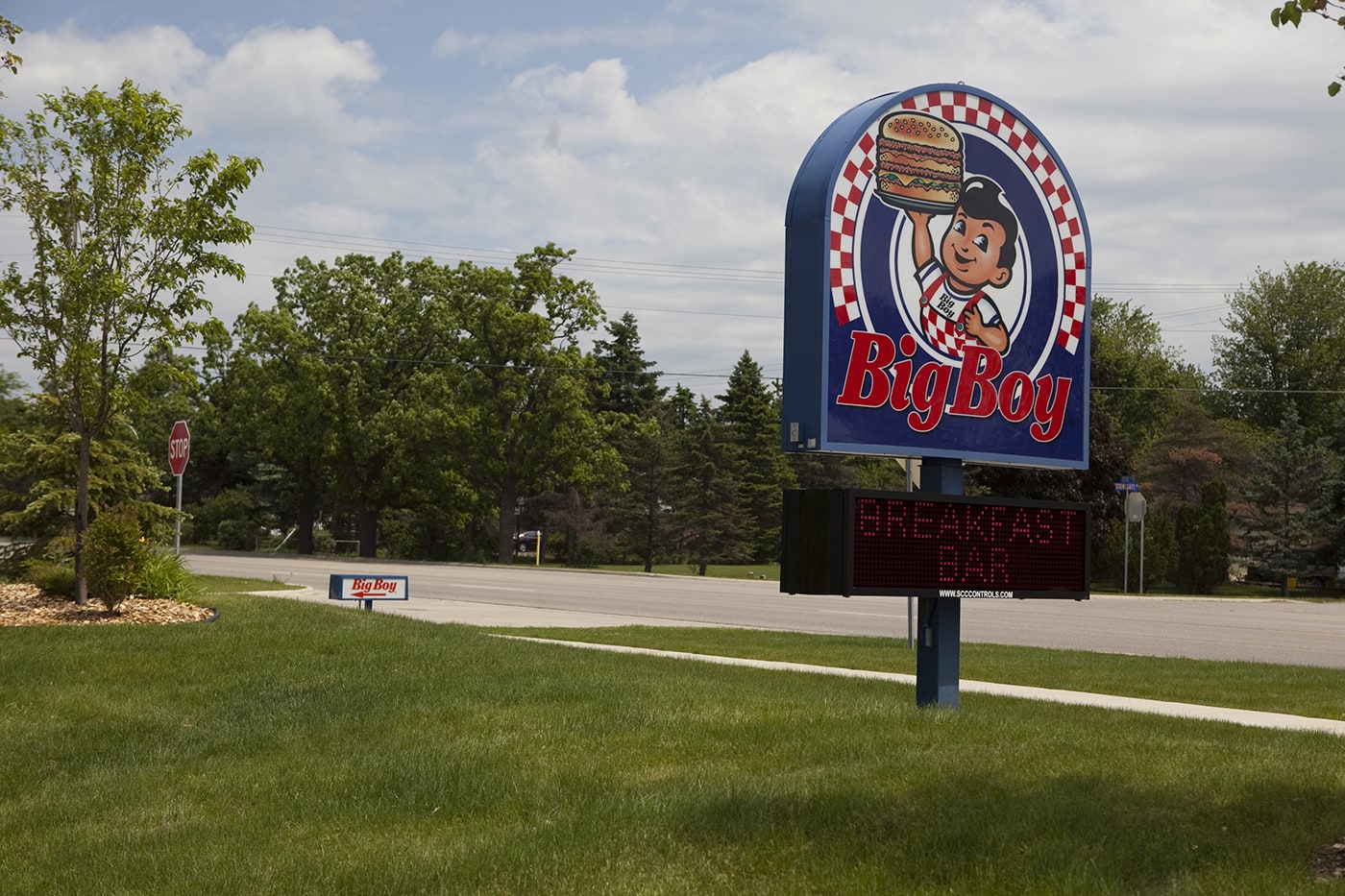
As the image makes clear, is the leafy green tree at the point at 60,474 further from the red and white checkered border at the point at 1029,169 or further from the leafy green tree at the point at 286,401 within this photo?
the leafy green tree at the point at 286,401

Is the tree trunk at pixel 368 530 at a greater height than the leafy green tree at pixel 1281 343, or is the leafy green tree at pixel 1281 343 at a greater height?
the leafy green tree at pixel 1281 343

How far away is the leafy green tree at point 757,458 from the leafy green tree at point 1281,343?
27938 millimetres

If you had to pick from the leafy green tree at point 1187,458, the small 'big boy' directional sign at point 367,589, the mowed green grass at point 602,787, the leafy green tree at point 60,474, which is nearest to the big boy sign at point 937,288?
the mowed green grass at point 602,787

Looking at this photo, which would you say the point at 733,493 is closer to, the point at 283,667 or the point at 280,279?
the point at 280,279

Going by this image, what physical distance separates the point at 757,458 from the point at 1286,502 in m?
25.7

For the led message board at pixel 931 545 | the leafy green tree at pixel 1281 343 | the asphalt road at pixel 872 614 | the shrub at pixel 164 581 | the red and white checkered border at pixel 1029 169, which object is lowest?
the asphalt road at pixel 872 614

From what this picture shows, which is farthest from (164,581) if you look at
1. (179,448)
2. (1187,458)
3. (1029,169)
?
(1187,458)

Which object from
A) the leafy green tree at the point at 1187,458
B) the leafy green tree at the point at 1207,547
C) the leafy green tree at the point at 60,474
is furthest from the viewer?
the leafy green tree at the point at 1187,458

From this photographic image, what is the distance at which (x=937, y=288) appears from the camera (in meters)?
10.3

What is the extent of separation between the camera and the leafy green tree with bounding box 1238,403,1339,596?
48.5 metres

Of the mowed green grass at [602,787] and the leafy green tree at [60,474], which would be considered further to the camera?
the leafy green tree at [60,474]

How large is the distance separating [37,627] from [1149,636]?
1611 centimetres

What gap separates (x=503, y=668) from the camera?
12266 mm

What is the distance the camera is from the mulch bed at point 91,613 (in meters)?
15.5
